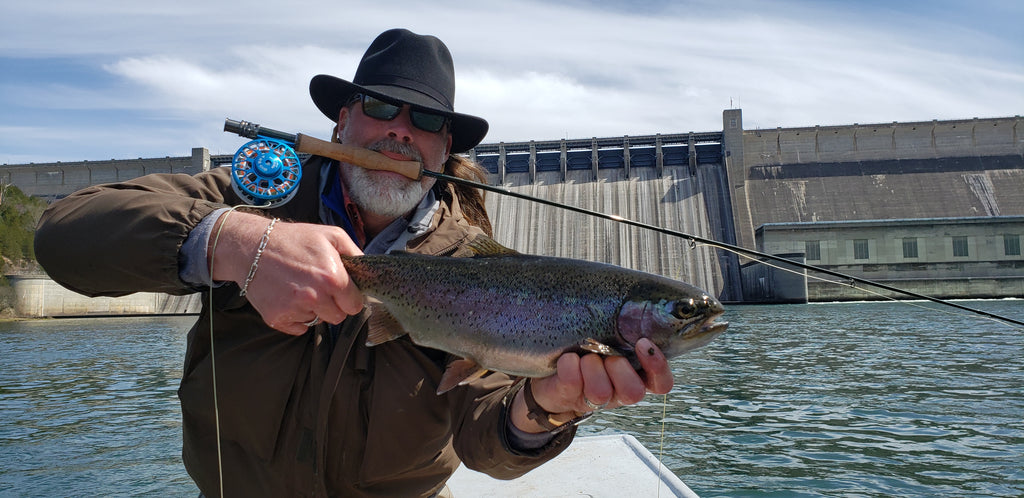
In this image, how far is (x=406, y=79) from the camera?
3498mm

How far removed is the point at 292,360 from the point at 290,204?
0.78 meters

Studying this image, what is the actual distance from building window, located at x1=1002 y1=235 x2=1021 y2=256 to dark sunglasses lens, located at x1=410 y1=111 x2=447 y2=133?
52261 millimetres

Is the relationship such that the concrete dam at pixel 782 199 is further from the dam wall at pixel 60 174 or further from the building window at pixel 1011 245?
the dam wall at pixel 60 174

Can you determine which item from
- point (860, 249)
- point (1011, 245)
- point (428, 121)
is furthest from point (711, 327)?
point (1011, 245)

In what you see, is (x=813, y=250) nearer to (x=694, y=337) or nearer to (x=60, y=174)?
(x=694, y=337)

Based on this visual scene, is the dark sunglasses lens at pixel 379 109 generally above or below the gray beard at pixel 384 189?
above

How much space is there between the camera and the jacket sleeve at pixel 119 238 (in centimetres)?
234

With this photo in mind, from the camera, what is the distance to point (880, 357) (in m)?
16.3

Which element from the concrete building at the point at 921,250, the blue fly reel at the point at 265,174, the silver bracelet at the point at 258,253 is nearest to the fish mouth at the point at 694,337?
the silver bracelet at the point at 258,253

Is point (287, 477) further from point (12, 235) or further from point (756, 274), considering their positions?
point (12, 235)

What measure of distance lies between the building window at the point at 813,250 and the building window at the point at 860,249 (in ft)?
7.48

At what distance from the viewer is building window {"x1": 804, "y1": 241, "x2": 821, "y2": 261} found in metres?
46.6

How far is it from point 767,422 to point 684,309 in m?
8.56

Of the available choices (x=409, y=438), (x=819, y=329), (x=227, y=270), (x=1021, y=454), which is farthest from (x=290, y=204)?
(x=819, y=329)
